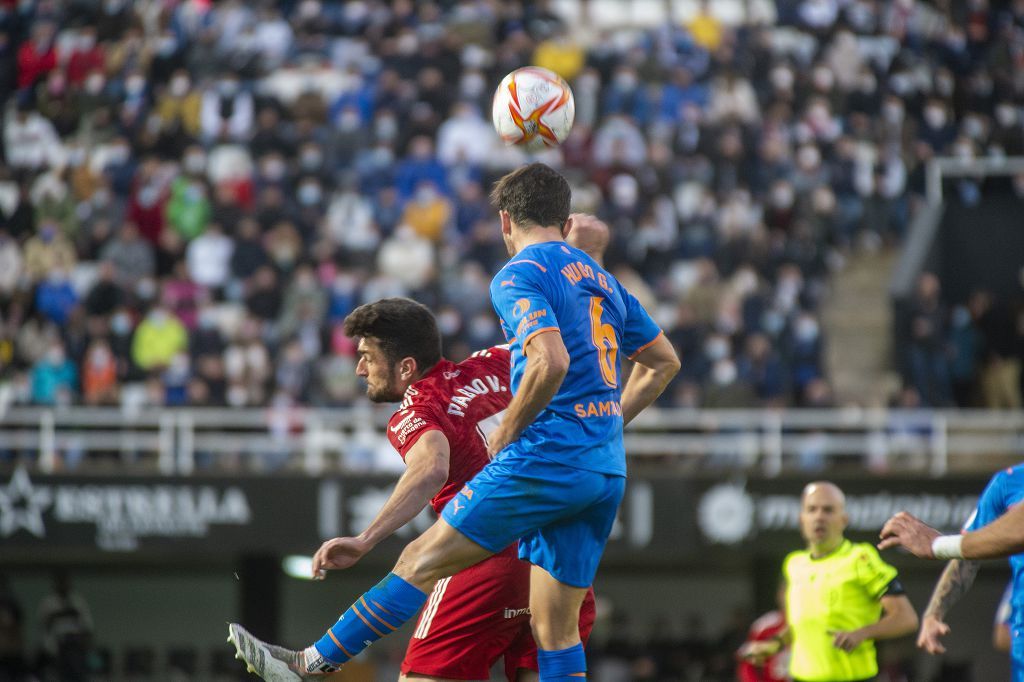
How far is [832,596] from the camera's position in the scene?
8758 millimetres

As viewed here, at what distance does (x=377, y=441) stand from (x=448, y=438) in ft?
33.3

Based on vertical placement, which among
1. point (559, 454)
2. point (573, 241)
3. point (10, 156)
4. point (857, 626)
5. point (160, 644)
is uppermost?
point (10, 156)

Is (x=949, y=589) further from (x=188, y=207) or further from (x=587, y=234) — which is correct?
(x=188, y=207)

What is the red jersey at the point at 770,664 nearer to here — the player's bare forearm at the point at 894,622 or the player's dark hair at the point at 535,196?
the player's bare forearm at the point at 894,622

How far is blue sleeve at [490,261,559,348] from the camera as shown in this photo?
571cm

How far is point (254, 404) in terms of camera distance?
55.6ft

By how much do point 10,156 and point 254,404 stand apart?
7535mm

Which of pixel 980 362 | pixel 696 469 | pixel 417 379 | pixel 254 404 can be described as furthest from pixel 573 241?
pixel 980 362

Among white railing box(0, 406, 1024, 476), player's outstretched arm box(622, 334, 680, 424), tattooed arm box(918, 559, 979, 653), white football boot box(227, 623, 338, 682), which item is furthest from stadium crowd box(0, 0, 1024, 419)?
white football boot box(227, 623, 338, 682)

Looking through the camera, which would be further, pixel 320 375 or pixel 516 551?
pixel 320 375

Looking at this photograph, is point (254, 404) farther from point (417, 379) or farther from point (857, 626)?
point (417, 379)

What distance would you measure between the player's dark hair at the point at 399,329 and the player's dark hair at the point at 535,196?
1.83 feet

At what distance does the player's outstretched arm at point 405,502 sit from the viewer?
18.8 feet

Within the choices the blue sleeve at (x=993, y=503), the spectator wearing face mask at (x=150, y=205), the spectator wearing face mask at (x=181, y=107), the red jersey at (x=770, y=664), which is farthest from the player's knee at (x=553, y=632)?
the spectator wearing face mask at (x=181, y=107)
